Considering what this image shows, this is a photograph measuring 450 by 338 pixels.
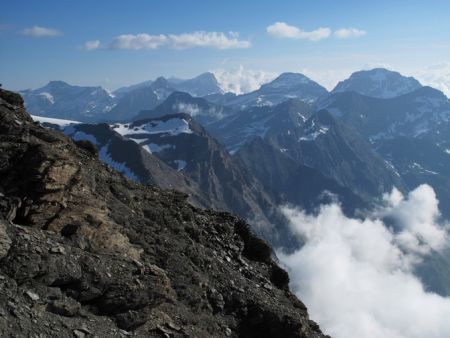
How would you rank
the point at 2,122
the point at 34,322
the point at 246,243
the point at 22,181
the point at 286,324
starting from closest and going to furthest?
the point at 34,322 < the point at 22,181 < the point at 2,122 < the point at 286,324 < the point at 246,243

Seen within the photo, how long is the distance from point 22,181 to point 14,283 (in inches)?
260

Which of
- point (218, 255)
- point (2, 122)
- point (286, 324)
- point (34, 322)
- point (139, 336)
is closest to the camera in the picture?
point (34, 322)

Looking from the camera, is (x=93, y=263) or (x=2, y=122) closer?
(x=93, y=263)

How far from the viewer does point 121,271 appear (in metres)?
→ 24.8

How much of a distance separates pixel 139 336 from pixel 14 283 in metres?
6.08

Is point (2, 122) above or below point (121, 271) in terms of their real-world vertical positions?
above

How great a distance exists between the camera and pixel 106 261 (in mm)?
24641

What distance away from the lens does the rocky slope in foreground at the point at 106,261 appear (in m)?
21.1

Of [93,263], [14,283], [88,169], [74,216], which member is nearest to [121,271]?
[93,263]

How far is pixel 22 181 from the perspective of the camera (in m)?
25.5

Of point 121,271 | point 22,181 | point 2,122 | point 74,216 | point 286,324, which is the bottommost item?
point 286,324

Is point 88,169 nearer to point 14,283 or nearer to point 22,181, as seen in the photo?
point 22,181

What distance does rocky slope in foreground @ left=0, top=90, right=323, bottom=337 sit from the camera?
2114 cm

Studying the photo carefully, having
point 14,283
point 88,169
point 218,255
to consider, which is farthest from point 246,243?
point 14,283
